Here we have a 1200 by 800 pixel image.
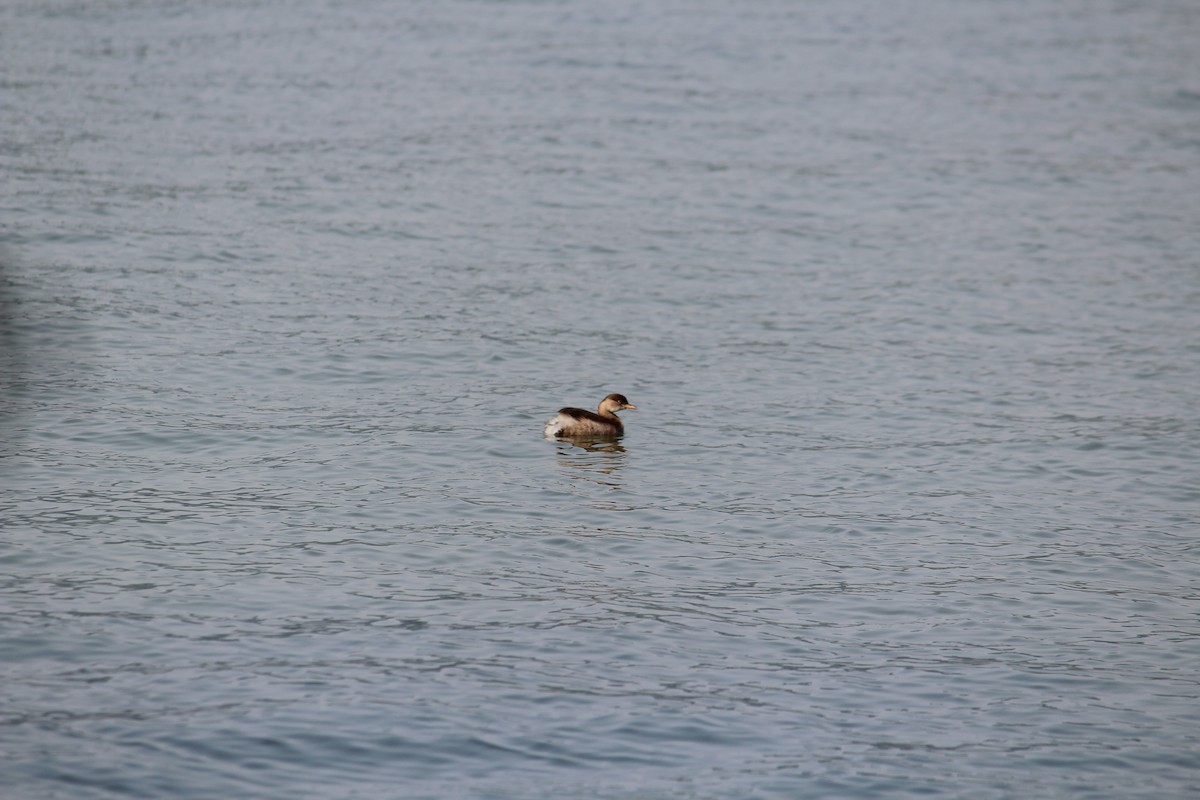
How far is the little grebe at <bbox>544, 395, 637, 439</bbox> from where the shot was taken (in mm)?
18453

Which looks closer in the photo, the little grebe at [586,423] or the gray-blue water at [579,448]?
the gray-blue water at [579,448]

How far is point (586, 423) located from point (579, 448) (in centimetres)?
37

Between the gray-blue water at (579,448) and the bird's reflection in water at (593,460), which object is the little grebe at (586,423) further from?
the gray-blue water at (579,448)

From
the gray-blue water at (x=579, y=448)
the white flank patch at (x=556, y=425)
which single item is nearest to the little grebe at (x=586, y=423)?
the white flank patch at (x=556, y=425)

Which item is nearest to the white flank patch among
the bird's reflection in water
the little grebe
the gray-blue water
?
the little grebe

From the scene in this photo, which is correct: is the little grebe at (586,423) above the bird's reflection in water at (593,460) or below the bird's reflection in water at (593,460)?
above

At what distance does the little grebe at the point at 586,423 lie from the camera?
60.5 feet

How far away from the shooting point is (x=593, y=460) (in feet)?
59.9

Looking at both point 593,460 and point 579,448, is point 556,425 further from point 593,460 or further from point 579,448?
point 593,460

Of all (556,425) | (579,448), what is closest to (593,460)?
(579,448)

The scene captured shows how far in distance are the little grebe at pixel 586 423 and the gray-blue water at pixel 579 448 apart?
298 mm

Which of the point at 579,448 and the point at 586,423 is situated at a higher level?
the point at 586,423

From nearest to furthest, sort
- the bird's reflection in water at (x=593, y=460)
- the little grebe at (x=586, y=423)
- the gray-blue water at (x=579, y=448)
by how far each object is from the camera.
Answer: the gray-blue water at (x=579, y=448) < the bird's reflection in water at (x=593, y=460) < the little grebe at (x=586, y=423)

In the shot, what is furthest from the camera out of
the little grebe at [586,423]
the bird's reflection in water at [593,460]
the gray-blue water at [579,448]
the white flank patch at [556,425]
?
the white flank patch at [556,425]
